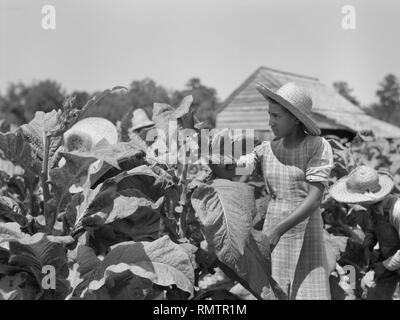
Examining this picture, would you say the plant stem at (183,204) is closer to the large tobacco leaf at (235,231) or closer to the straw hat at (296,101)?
the large tobacco leaf at (235,231)

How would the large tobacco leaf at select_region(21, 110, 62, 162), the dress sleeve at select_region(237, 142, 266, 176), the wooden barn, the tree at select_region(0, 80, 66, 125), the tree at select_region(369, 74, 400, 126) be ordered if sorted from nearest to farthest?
the large tobacco leaf at select_region(21, 110, 62, 162)
the dress sleeve at select_region(237, 142, 266, 176)
the wooden barn
the tree at select_region(0, 80, 66, 125)
the tree at select_region(369, 74, 400, 126)

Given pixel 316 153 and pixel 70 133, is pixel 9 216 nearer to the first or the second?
pixel 70 133

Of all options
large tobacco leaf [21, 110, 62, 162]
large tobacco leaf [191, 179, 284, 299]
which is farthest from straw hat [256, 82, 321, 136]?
large tobacco leaf [21, 110, 62, 162]

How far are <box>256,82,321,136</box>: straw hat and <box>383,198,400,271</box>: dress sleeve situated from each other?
797mm

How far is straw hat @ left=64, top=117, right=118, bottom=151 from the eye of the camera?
8.98 feet

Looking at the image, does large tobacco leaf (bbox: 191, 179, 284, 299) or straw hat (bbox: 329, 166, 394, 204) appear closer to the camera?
large tobacco leaf (bbox: 191, 179, 284, 299)

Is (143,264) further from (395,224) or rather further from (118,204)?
(395,224)

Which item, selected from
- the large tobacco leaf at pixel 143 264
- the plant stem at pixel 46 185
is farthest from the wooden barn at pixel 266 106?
the large tobacco leaf at pixel 143 264

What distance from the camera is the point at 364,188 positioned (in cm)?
282

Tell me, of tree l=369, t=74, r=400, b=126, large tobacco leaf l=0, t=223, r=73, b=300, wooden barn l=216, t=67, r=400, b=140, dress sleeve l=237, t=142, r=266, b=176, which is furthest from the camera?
tree l=369, t=74, r=400, b=126

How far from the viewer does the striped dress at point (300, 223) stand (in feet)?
7.34

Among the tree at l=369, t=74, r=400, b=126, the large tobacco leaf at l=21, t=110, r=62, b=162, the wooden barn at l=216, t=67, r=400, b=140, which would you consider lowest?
the tree at l=369, t=74, r=400, b=126

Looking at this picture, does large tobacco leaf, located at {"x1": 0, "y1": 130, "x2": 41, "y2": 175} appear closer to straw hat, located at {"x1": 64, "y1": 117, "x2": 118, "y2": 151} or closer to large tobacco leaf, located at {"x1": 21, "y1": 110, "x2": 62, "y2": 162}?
large tobacco leaf, located at {"x1": 21, "y1": 110, "x2": 62, "y2": 162}

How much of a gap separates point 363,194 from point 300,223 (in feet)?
2.28
